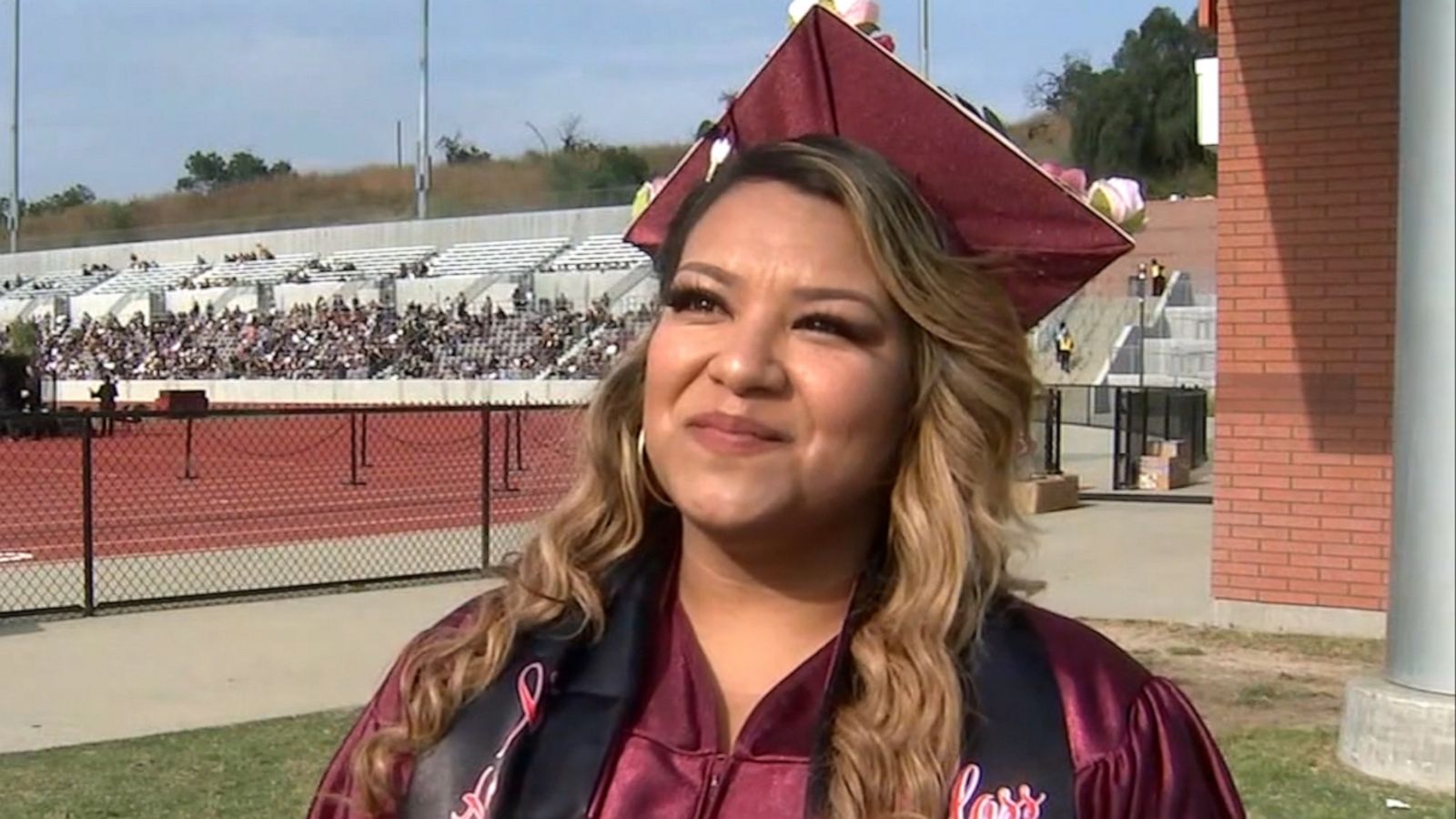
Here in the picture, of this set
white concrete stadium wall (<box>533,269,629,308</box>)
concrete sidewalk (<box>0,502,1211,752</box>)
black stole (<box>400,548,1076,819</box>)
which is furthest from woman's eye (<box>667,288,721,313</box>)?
white concrete stadium wall (<box>533,269,629,308</box>)

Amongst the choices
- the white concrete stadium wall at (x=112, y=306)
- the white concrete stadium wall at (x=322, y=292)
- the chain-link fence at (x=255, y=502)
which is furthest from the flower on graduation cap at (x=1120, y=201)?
the white concrete stadium wall at (x=112, y=306)

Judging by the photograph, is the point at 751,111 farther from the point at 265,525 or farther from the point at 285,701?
the point at 265,525

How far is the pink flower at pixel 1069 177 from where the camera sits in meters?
2.23

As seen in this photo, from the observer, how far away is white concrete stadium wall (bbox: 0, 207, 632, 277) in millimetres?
55594

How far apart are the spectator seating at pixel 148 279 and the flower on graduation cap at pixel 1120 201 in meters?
64.2

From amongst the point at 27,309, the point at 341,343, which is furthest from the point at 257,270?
the point at 341,343

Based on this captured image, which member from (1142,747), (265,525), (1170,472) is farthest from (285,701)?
(1170,472)

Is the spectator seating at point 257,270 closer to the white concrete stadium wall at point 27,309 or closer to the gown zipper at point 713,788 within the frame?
the white concrete stadium wall at point 27,309

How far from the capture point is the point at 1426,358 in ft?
19.7

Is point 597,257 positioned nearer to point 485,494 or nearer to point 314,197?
point 485,494

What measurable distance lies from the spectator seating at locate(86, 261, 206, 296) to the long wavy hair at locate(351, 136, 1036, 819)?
64342 millimetres

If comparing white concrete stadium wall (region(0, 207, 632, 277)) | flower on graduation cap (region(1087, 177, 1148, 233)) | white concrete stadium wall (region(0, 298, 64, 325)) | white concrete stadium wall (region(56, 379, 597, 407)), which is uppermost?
white concrete stadium wall (region(0, 207, 632, 277))

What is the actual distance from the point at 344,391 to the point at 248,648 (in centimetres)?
3490

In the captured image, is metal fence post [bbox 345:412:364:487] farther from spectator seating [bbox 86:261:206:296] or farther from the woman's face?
spectator seating [bbox 86:261:206:296]
